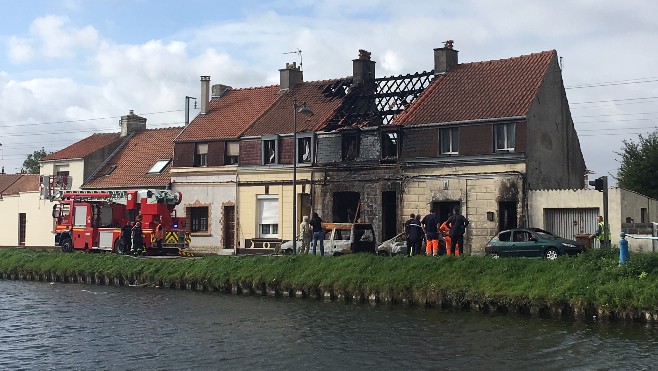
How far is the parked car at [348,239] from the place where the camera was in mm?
34750

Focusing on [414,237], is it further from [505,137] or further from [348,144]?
[348,144]

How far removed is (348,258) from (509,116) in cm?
1144

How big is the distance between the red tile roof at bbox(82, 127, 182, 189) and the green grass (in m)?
14.1

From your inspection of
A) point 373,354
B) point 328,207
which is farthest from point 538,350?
point 328,207

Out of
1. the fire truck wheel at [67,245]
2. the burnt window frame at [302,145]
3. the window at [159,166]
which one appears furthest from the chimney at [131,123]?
the burnt window frame at [302,145]

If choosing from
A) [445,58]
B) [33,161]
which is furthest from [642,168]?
[33,161]

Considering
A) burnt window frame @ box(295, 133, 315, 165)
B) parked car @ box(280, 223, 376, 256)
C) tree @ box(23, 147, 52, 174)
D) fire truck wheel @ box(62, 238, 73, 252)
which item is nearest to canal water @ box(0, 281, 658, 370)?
parked car @ box(280, 223, 376, 256)

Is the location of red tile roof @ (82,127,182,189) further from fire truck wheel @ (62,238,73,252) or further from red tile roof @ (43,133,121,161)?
fire truck wheel @ (62,238,73,252)

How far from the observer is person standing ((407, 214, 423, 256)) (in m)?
A: 31.4

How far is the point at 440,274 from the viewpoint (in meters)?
27.2

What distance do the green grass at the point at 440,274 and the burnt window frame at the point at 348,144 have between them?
10381 mm

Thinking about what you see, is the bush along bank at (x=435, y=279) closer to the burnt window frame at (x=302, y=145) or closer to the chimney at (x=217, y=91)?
the burnt window frame at (x=302, y=145)

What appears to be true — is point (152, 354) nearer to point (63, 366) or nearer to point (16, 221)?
point (63, 366)

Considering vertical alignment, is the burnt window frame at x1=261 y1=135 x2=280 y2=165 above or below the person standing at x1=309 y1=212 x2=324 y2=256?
above
